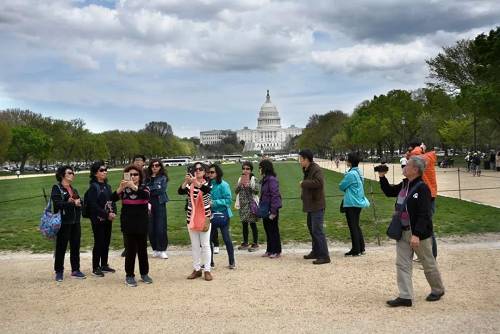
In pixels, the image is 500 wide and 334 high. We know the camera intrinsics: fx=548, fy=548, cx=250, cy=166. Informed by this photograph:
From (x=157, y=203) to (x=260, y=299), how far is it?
12.9 feet

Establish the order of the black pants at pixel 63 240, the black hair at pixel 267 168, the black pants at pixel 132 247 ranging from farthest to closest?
the black hair at pixel 267 168 < the black pants at pixel 63 240 < the black pants at pixel 132 247

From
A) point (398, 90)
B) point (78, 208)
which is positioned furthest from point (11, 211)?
point (398, 90)

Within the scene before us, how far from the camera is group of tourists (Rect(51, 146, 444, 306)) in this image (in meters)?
7.20

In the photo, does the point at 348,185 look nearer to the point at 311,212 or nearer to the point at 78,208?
the point at 311,212

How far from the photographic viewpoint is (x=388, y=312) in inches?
273

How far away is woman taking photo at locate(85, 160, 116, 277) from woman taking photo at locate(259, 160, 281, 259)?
2.83 m

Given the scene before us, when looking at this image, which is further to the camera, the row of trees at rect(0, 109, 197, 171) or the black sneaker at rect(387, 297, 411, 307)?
the row of trees at rect(0, 109, 197, 171)

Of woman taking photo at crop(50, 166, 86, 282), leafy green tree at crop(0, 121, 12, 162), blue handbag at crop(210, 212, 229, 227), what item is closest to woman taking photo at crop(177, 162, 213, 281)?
blue handbag at crop(210, 212, 229, 227)

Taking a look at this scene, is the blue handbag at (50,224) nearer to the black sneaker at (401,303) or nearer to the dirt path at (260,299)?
the dirt path at (260,299)

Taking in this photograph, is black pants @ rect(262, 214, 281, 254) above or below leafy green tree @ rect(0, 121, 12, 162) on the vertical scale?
below

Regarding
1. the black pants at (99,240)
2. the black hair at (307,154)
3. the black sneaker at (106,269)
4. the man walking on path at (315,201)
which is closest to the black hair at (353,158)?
the man walking on path at (315,201)

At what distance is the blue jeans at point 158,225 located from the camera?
35.8 feet

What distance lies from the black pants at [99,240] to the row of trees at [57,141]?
63.3 metres

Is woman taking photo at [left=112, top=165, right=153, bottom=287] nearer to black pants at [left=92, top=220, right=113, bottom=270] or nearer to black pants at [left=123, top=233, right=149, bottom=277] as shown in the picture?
black pants at [left=123, top=233, right=149, bottom=277]
